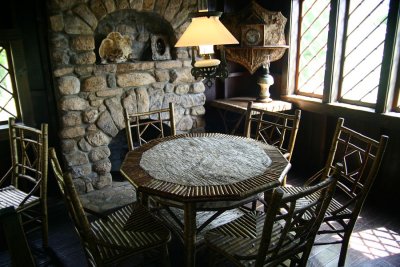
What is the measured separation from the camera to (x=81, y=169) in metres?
2.87

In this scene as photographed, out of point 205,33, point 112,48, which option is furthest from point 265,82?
point 205,33

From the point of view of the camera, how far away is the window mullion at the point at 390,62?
233cm

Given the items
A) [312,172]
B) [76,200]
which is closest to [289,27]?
[312,172]

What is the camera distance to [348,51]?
109 inches

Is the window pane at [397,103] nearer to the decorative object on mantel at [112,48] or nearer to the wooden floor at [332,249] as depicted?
the wooden floor at [332,249]

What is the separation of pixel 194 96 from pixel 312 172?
1526 mm

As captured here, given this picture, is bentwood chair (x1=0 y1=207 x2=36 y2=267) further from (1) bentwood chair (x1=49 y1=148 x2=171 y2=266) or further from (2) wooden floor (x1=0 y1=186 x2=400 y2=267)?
(2) wooden floor (x1=0 y1=186 x2=400 y2=267)

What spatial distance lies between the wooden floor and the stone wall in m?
0.70

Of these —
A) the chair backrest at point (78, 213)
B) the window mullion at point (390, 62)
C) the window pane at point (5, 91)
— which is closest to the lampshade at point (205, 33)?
the chair backrest at point (78, 213)

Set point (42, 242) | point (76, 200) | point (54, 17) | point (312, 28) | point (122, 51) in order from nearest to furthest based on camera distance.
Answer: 1. point (76, 200)
2. point (42, 242)
3. point (54, 17)
4. point (122, 51)
5. point (312, 28)

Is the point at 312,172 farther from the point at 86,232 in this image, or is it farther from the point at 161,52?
the point at 86,232

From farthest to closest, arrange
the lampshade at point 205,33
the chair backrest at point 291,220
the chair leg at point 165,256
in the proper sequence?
the chair leg at point 165,256 → the lampshade at point 205,33 → the chair backrest at point 291,220

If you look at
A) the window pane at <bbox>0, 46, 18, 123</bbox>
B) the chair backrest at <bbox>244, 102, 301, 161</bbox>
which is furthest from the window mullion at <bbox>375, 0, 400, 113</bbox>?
the window pane at <bbox>0, 46, 18, 123</bbox>

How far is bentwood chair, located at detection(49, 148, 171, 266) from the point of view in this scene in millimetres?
1351
